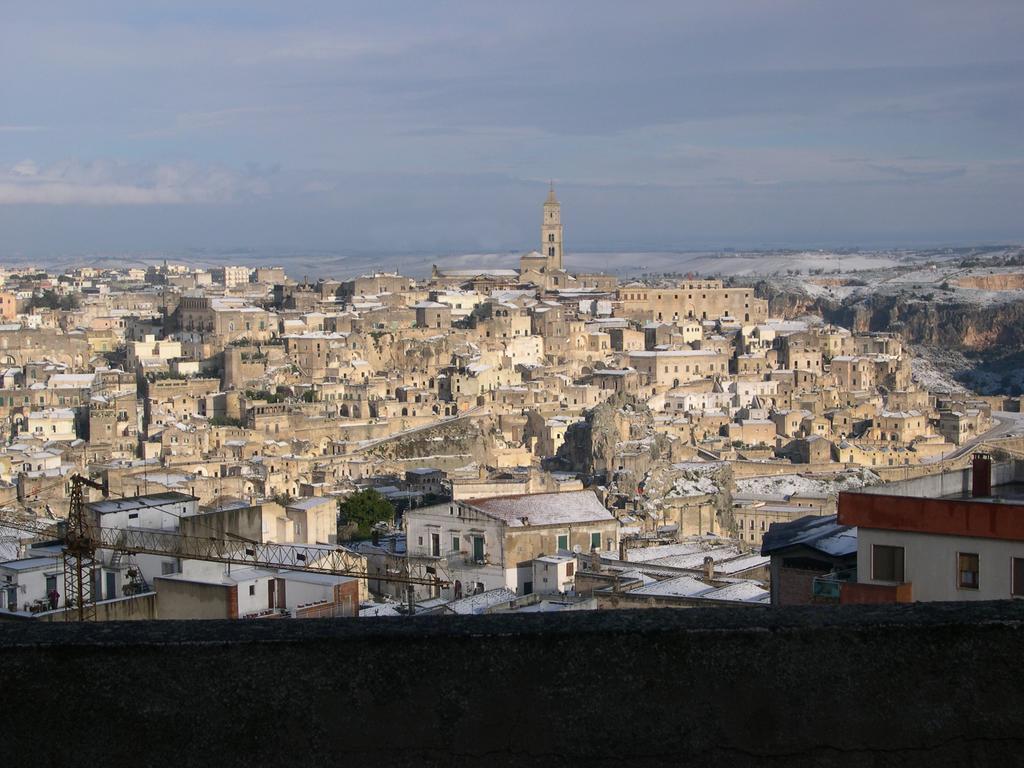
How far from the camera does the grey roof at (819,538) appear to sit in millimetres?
7277

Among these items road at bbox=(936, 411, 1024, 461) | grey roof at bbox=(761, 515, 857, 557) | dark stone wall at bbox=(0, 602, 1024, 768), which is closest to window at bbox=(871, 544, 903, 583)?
grey roof at bbox=(761, 515, 857, 557)

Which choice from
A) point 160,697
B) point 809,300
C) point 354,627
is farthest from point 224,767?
point 809,300

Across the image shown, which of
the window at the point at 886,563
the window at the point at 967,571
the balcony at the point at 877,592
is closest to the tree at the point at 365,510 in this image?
the balcony at the point at 877,592

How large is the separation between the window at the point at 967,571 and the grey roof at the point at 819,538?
1.41 m

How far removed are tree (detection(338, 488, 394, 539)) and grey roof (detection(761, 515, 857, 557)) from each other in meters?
15.4

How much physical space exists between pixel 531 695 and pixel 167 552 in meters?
9.36

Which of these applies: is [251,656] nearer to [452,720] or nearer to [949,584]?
[452,720]

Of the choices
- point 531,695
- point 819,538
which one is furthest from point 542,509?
point 531,695

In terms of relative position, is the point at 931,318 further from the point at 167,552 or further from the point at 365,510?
the point at 167,552

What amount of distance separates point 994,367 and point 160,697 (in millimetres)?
66927

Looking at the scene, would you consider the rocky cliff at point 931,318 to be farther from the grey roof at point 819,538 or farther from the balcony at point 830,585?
the balcony at point 830,585

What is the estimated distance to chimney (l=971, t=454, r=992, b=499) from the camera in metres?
6.56

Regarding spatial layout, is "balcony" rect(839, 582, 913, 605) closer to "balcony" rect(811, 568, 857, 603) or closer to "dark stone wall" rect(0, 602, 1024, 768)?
"balcony" rect(811, 568, 857, 603)

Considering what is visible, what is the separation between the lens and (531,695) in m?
2.92
